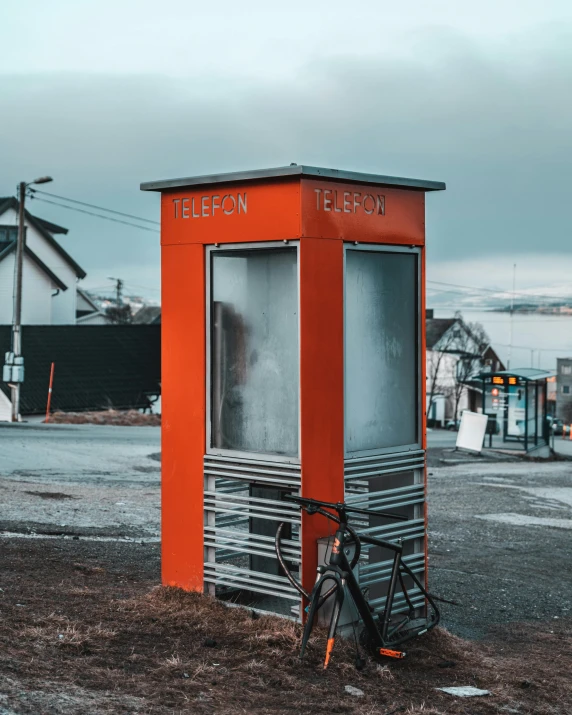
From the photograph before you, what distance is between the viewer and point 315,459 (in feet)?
20.4

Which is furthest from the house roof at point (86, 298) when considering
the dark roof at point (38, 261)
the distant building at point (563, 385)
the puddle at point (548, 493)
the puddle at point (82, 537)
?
the distant building at point (563, 385)

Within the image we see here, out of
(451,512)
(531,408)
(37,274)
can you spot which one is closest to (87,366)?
(37,274)

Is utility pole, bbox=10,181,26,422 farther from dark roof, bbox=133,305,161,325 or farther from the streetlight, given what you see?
dark roof, bbox=133,305,161,325

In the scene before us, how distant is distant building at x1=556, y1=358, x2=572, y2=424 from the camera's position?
110m

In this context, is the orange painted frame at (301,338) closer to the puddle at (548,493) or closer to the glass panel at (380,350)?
the glass panel at (380,350)

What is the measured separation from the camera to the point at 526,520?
14.8 meters

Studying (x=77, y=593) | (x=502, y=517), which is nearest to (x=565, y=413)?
(x=502, y=517)

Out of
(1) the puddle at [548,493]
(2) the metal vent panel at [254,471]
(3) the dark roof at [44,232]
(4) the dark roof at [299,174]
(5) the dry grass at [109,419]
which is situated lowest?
(1) the puddle at [548,493]

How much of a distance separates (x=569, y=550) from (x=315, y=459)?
705cm

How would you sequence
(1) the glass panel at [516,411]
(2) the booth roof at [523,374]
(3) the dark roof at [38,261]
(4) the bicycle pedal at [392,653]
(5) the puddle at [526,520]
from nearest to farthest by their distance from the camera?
(4) the bicycle pedal at [392,653] → (5) the puddle at [526,520] → (2) the booth roof at [523,374] → (1) the glass panel at [516,411] → (3) the dark roof at [38,261]

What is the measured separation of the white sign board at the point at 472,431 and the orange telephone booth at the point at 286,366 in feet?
59.2

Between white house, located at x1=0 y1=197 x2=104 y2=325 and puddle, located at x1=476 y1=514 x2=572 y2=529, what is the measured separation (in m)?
37.6

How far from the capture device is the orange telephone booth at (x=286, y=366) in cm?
625

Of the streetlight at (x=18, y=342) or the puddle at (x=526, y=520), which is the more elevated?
the streetlight at (x=18, y=342)
